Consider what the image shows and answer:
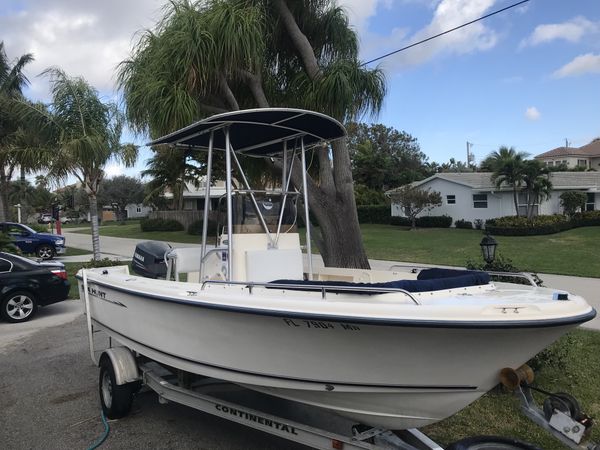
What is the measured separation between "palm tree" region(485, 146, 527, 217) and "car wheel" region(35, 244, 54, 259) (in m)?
20.8

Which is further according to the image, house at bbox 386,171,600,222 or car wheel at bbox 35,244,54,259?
house at bbox 386,171,600,222

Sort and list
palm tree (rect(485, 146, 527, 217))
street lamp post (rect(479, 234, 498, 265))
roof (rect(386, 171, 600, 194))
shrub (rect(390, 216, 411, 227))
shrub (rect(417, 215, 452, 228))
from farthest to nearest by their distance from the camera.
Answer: shrub (rect(390, 216, 411, 227)) < shrub (rect(417, 215, 452, 228)) < roof (rect(386, 171, 600, 194)) < palm tree (rect(485, 146, 527, 217)) < street lamp post (rect(479, 234, 498, 265))

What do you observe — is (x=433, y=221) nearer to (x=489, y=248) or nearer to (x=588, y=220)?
(x=588, y=220)

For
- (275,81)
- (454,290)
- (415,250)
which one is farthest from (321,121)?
(415,250)

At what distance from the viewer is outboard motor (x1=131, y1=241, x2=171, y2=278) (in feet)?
19.8

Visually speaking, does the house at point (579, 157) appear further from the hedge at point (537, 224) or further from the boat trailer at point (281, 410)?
the boat trailer at point (281, 410)

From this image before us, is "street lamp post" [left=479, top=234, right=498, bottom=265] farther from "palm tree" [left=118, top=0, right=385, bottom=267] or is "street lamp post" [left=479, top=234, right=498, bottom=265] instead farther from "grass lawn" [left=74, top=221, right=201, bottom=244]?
"grass lawn" [left=74, top=221, right=201, bottom=244]

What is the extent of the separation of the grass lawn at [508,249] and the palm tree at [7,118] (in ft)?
47.7

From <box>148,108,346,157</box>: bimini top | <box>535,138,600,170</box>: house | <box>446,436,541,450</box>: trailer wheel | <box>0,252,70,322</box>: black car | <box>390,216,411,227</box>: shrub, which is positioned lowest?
<box>446,436,541,450</box>: trailer wheel

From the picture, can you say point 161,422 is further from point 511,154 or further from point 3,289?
point 511,154

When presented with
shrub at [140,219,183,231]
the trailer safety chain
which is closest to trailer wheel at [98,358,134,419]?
the trailer safety chain

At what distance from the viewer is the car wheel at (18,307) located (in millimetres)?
9133

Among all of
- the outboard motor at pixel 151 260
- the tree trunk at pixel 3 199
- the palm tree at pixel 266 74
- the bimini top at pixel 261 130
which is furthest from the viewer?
the tree trunk at pixel 3 199

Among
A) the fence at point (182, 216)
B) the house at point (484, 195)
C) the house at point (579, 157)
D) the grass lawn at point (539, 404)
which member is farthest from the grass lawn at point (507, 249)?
the house at point (579, 157)
